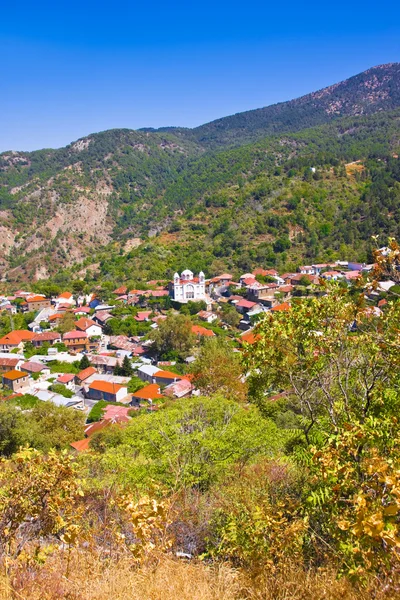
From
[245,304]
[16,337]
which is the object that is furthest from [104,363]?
[245,304]

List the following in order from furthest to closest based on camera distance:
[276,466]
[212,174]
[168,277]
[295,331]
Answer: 1. [212,174]
2. [168,277]
3. [276,466]
4. [295,331]

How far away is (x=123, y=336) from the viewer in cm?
4122

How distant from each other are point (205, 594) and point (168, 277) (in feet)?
186

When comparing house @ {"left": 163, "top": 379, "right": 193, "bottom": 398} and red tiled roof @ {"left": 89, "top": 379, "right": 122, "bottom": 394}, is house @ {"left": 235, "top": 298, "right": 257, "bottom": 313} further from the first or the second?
red tiled roof @ {"left": 89, "top": 379, "right": 122, "bottom": 394}

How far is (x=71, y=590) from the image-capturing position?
3.65 meters

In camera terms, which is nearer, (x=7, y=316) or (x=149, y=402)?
(x=149, y=402)

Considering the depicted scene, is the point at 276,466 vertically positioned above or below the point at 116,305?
above

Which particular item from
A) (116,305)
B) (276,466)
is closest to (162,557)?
(276,466)

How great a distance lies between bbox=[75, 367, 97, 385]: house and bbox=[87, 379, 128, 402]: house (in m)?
1.82

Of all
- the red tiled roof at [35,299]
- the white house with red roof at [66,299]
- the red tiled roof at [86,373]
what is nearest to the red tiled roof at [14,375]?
the red tiled roof at [86,373]

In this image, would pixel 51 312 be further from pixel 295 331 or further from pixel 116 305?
pixel 295 331

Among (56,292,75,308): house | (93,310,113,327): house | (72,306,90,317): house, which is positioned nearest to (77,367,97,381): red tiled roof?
(93,310,113,327): house

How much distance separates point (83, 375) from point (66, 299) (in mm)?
26496

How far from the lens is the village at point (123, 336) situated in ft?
90.3
